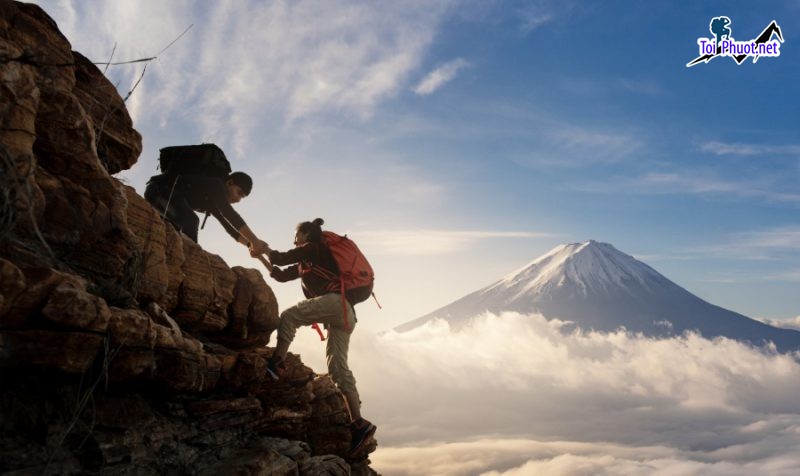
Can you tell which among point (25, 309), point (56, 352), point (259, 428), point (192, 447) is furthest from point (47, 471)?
point (259, 428)

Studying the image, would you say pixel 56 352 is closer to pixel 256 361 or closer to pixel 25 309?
pixel 25 309

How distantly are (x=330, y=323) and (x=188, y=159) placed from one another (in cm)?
389

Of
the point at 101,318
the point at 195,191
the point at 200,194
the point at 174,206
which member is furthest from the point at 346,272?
the point at 101,318

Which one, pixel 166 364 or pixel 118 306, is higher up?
pixel 118 306

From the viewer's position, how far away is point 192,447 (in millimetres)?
6281

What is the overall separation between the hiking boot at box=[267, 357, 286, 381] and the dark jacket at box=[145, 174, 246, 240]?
2381 mm

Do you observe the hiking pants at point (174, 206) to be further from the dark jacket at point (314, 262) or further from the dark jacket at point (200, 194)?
the dark jacket at point (314, 262)

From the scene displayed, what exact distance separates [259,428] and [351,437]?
1.96 metres

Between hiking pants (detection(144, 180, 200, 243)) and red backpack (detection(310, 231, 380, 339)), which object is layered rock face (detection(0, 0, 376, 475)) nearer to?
hiking pants (detection(144, 180, 200, 243))

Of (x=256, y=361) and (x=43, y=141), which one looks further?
(x=256, y=361)

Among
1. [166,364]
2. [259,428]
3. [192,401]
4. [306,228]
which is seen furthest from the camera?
[306,228]

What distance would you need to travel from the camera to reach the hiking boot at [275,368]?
8.04 metres

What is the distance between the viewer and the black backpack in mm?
8828

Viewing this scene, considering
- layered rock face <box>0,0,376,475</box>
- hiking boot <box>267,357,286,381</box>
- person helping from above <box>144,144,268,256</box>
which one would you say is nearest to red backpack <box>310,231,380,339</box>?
hiking boot <box>267,357,286,381</box>
